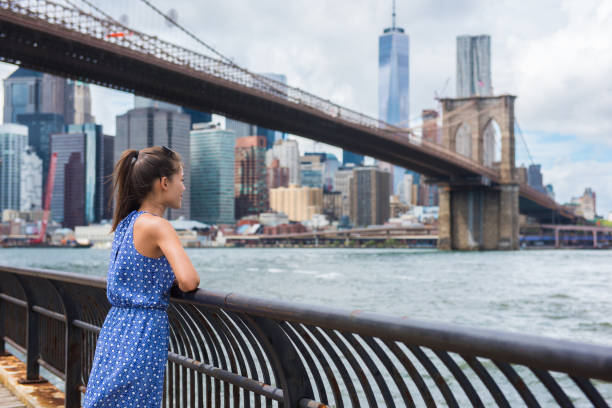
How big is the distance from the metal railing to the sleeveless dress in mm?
158

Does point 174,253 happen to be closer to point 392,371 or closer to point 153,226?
point 153,226

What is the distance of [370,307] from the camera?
20094 mm

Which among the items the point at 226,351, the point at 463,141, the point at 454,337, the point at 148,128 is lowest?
the point at 226,351

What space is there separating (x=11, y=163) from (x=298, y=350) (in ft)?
664

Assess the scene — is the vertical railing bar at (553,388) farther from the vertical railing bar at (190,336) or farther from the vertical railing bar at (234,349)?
the vertical railing bar at (190,336)

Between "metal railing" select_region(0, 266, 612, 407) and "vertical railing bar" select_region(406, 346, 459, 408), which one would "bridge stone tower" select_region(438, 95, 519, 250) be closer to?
"metal railing" select_region(0, 266, 612, 407)

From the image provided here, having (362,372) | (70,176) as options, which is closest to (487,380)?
(362,372)

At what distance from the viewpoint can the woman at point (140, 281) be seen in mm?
2125

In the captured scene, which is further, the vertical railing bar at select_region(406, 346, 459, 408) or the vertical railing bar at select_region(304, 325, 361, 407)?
the vertical railing bar at select_region(304, 325, 361, 407)

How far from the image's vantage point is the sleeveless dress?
7.00 feet

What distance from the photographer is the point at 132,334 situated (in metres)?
2.15

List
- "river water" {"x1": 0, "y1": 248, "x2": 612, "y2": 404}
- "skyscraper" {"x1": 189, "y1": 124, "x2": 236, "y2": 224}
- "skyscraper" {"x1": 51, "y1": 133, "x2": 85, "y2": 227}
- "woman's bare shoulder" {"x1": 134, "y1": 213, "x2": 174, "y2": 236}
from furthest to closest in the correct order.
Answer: "skyscraper" {"x1": 51, "y1": 133, "x2": 85, "y2": 227}, "skyscraper" {"x1": 189, "y1": 124, "x2": 236, "y2": 224}, "river water" {"x1": 0, "y1": 248, "x2": 612, "y2": 404}, "woman's bare shoulder" {"x1": 134, "y1": 213, "x2": 174, "y2": 236}

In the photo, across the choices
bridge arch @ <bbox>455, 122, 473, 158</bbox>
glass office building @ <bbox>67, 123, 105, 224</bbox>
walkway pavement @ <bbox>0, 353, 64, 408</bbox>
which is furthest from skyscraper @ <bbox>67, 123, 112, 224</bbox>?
walkway pavement @ <bbox>0, 353, 64, 408</bbox>

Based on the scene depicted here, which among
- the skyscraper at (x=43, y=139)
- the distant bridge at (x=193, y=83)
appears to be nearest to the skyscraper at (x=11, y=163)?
the skyscraper at (x=43, y=139)
